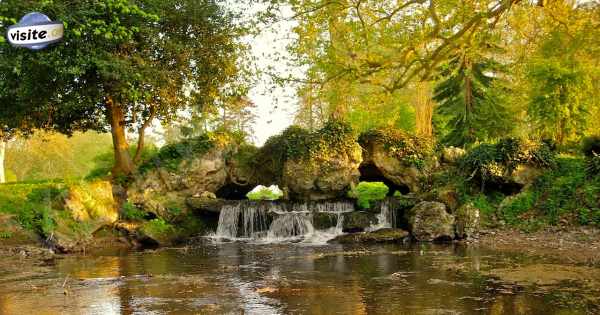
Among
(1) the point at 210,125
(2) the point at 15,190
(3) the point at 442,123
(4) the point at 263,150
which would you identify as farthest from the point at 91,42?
(3) the point at 442,123

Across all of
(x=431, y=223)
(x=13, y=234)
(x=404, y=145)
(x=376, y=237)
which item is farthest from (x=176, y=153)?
(x=431, y=223)

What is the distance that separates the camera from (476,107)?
1137 inches

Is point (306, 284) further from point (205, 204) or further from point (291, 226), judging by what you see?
point (205, 204)

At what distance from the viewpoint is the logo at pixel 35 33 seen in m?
8.30

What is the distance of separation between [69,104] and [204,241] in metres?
7.34

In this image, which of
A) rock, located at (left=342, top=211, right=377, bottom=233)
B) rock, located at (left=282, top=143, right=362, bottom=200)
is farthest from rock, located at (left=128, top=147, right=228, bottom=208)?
rock, located at (left=342, top=211, right=377, bottom=233)

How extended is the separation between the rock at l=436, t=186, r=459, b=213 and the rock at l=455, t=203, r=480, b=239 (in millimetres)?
915

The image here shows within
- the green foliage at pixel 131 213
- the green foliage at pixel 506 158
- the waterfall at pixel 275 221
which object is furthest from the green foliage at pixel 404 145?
the green foliage at pixel 131 213

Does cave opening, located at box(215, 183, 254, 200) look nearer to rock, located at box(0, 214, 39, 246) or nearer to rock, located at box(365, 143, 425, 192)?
rock, located at box(365, 143, 425, 192)

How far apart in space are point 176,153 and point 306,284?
505 inches

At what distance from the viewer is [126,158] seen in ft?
75.8

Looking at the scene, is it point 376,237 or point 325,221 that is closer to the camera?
point 376,237

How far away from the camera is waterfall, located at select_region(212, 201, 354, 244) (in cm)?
1977

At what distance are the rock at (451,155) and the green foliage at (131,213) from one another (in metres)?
12.0
